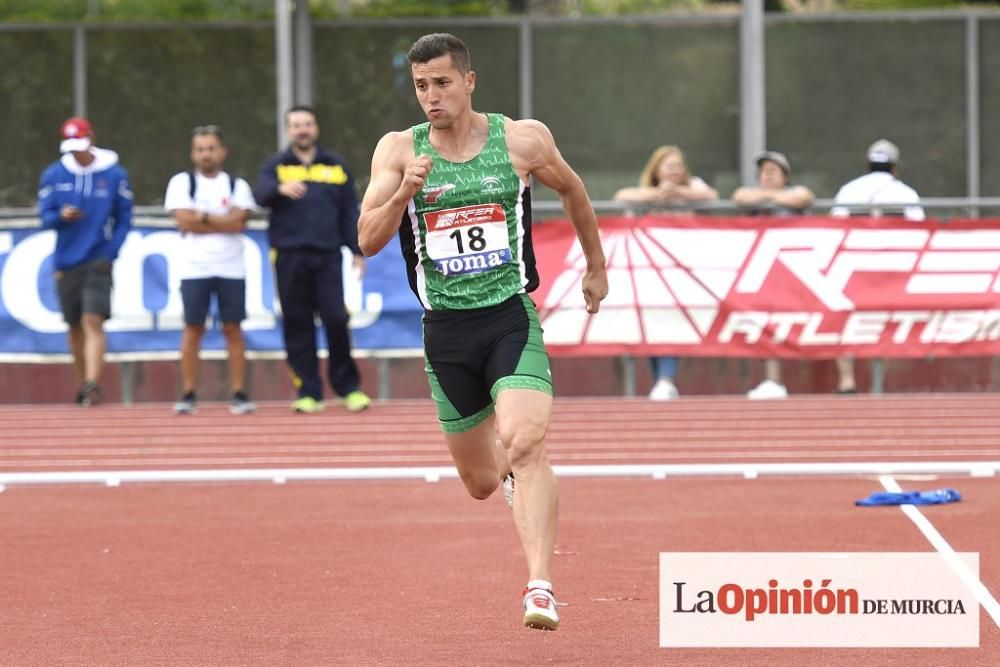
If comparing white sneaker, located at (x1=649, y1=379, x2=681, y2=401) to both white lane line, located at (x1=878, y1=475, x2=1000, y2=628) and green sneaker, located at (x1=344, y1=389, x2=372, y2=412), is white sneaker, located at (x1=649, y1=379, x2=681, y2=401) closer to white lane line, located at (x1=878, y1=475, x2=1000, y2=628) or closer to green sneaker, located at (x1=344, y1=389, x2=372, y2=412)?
green sneaker, located at (x1=344, y1=389, x2=372, y2=412)

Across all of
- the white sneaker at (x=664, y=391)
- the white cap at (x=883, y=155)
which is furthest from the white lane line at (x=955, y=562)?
the white cap at (x=883, y=155)

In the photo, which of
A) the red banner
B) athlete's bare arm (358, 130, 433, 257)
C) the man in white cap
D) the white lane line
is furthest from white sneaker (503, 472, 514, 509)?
the man in white cap

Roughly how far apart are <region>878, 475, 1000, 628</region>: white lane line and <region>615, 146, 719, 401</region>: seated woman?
17.2 ft

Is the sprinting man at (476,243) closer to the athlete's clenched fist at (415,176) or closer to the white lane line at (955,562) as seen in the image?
the athlete's clenched fist at (415,176)

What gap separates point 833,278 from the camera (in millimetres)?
14953

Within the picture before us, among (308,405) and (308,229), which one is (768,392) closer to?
A: (308,405)

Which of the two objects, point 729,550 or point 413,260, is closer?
point 413,260

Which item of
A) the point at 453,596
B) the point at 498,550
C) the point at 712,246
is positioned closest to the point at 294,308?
the point at 712,246

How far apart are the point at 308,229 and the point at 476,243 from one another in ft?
23.1

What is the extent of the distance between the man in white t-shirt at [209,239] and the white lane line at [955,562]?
19.2 ft

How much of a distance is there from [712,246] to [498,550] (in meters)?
6.81

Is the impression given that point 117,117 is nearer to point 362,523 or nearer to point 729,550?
point 362,523

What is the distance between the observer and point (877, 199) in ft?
50.7

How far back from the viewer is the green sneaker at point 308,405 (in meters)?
14.2
